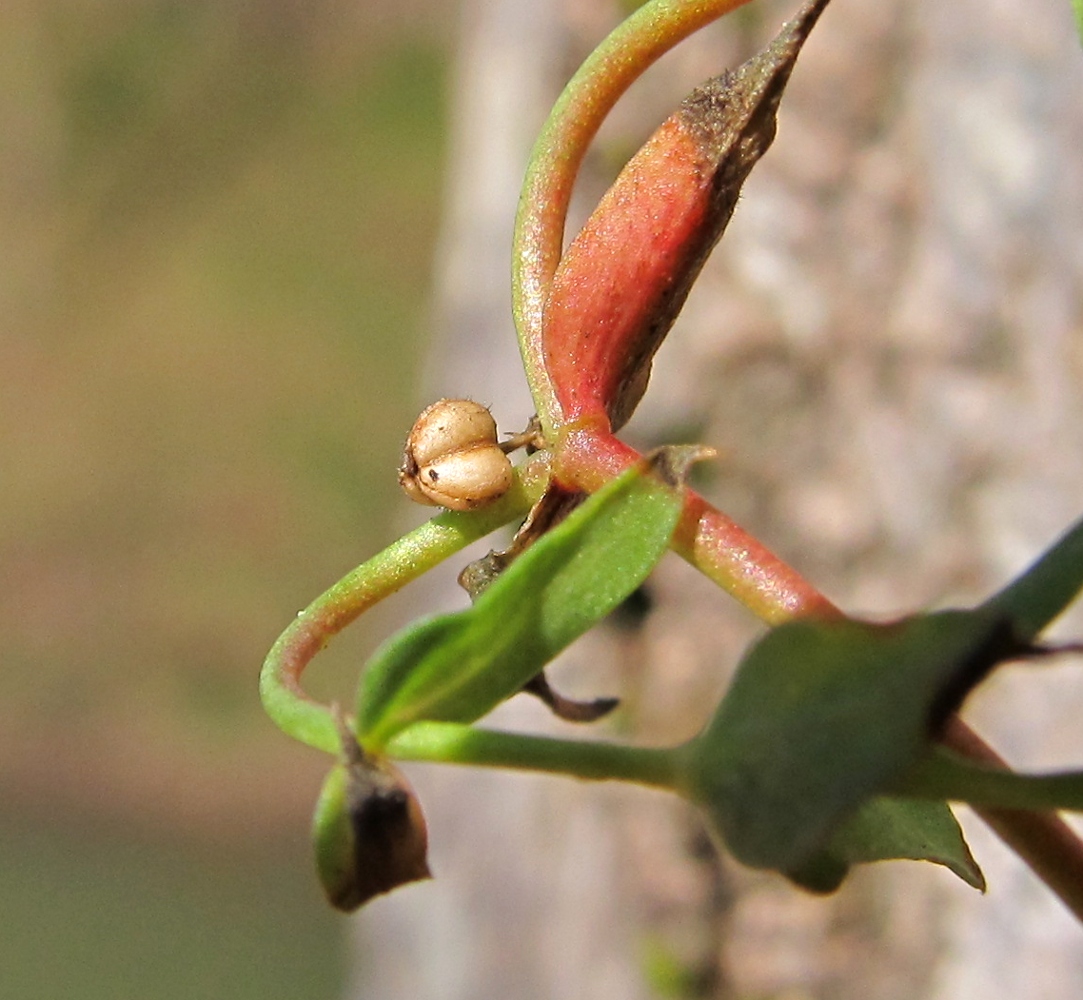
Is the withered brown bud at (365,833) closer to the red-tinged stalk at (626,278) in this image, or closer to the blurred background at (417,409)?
the red-tinged stalk at (626,278)

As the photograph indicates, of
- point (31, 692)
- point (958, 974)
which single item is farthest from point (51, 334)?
point (958, 974)

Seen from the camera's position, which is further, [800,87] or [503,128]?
[503,128]

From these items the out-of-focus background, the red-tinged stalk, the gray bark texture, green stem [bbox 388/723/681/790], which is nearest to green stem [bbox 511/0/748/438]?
the red-tinged stalk

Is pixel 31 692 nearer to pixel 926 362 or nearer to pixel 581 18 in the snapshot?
pixel 581 18

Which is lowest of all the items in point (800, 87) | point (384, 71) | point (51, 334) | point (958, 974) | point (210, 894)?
point (210, 894)

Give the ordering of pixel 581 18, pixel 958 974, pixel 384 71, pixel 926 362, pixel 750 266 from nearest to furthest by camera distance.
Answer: pixel 958 974, pixel 926 362, pixel 750 266, pixel 581 18, pixel 384 71

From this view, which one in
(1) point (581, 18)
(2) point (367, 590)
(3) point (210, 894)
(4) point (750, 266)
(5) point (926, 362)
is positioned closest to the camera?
(2) point (367, 590)

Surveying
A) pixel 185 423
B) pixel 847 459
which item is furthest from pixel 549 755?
pixel 185 423
